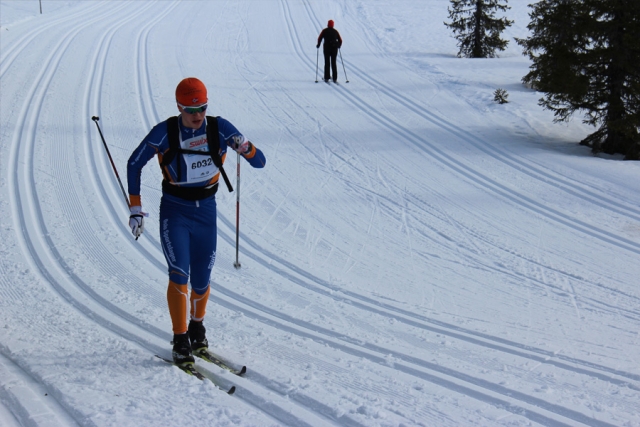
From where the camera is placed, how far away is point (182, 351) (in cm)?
463

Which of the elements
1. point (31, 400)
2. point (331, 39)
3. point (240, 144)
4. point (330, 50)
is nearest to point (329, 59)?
point (330, 50)

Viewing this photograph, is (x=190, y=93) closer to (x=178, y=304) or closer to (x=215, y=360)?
A: (x=178, y=304)

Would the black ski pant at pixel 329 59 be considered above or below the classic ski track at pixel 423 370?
above

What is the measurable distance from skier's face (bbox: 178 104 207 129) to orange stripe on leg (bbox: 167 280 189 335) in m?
1.15

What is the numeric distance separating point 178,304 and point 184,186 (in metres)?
0.86

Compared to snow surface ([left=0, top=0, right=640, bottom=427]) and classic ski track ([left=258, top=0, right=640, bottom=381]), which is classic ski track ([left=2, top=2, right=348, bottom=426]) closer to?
snow surface ([left=0, top=0, right=640, bottom=427])

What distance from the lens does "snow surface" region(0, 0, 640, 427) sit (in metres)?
4.27

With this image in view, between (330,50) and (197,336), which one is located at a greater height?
(330,50)

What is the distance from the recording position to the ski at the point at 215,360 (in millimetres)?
4581

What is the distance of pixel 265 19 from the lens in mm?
24188

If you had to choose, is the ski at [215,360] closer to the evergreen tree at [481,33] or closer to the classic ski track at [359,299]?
the classic ski track at [359,299]

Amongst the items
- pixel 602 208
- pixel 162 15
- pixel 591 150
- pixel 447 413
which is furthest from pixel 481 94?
pixel 162 15

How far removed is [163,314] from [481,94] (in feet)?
36.5

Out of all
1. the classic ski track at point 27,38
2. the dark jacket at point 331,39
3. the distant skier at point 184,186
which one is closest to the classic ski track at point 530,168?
the dark jacket at point 331,39
